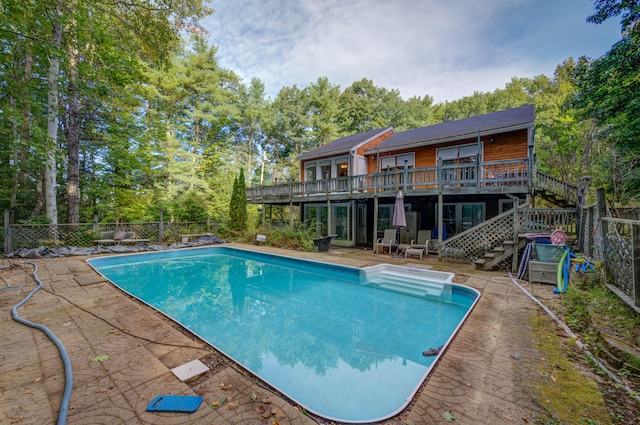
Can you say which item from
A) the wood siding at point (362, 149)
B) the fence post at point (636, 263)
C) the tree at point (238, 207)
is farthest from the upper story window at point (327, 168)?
the fence post at point (636, 263)

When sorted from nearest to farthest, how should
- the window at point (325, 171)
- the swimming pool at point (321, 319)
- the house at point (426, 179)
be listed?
the swimming pool at point (321, 319), the house at point (426, 179), the window at point (325, 171)

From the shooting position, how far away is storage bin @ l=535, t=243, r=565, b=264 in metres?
5.97

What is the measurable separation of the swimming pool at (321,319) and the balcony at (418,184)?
3540 mm

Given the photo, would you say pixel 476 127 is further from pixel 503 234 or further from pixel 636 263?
pixel 636 263

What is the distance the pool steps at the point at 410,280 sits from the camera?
21.7 ft

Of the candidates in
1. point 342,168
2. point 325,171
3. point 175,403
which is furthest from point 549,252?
point 325,171

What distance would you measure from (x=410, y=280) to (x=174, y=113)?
20.9m

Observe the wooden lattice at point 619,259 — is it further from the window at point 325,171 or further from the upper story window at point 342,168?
the window at point 325,171

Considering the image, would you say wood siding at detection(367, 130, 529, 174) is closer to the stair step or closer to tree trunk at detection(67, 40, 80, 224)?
the stair step

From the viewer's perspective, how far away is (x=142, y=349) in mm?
3088

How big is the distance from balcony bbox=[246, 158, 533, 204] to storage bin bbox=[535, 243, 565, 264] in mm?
2567

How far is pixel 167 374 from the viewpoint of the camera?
8.49ft

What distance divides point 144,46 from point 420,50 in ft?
42.4

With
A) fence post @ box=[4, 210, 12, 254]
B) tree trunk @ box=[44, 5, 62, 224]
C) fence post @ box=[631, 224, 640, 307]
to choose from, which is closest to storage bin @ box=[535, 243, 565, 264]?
fence post @ box=[631, 224, 640, 307]
